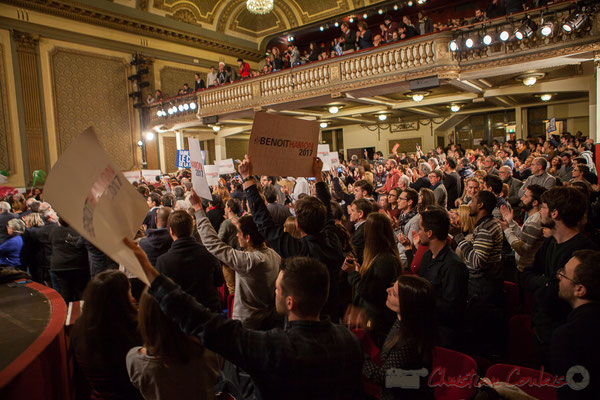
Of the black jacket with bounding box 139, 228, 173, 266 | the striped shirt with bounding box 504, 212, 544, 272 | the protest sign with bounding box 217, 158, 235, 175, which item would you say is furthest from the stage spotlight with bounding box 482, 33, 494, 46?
the black jacket with bounding box 139, 228, 173, 266

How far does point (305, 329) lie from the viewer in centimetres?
120

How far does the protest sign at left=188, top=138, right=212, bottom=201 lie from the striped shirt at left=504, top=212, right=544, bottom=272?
2.66 m

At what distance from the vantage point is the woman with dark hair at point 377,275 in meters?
2.35

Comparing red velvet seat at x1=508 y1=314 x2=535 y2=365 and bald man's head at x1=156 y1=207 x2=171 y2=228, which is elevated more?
bald man's head at x1=156 y1=207 x2=171 y2=228

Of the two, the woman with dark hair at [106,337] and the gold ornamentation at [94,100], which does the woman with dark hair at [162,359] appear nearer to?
the woman with dark hair at [106,337]

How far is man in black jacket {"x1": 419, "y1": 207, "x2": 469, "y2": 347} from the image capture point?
221 cm

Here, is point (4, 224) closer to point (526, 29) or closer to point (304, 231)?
point (304, 231)

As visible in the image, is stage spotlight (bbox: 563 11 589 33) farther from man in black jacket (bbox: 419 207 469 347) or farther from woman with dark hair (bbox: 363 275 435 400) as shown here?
woman with dark hair (bbox: 363 275 435 400)

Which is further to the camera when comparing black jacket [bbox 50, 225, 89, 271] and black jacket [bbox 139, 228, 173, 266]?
black jacket [bbox 50, 225, 89, 271]

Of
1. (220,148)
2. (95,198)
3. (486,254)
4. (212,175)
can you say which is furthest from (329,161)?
(220,148)

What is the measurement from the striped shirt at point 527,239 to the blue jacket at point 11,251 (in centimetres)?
532

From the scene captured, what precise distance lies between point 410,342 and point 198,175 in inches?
88.0

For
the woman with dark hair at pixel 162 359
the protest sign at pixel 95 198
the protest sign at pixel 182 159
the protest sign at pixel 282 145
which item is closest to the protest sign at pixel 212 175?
the protest sign at pixel 182 159

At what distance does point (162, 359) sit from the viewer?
1498mm
